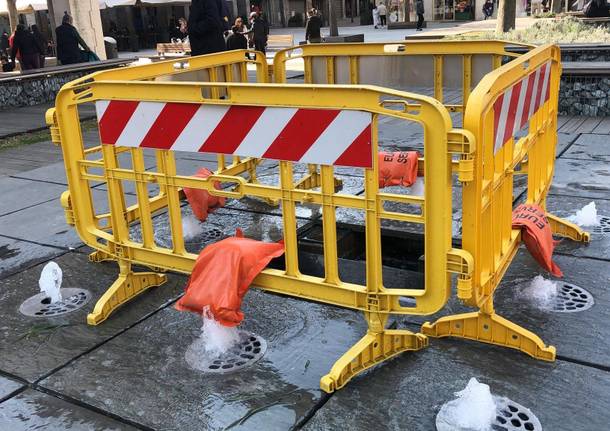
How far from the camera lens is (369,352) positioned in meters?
3.29

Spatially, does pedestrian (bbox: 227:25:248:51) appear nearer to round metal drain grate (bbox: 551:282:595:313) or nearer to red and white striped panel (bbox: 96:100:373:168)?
red and white striped panel (bbox: 96:100:373:168)

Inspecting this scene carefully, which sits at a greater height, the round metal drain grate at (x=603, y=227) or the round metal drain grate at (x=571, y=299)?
the round metal drain grate at (x=603, y=227)

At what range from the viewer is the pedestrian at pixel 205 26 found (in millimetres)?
10125

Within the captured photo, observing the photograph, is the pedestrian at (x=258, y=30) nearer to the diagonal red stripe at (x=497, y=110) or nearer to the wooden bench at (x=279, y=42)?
the wooden bench at (x=279, y=42)

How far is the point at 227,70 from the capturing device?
569cm

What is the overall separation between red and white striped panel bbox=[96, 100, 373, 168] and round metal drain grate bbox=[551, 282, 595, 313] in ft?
5.62

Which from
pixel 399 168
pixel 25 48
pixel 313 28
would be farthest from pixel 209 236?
pixel 313 28

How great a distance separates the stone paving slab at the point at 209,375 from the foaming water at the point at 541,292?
107 cm

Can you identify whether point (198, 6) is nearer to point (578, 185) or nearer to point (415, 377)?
point (578, 185)

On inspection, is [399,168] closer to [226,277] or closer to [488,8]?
[226,277]

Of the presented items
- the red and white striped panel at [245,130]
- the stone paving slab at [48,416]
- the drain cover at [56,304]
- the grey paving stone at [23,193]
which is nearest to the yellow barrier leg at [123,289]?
the drain cover at [56,304]

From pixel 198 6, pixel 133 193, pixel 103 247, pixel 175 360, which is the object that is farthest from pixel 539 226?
pixel 198 6

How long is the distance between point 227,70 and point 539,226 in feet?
10.0

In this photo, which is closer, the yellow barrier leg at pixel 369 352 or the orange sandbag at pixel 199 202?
the yellow barrier leg at pixel 369 352
